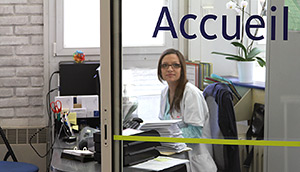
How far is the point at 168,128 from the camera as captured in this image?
71.2 inches

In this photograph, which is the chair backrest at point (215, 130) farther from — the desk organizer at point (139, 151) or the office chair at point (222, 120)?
the desk organizer at point (139, 151)

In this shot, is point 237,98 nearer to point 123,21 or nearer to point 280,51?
point 280,51

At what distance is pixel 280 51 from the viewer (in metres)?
1.72

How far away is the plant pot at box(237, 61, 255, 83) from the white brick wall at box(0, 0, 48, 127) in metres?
2.54

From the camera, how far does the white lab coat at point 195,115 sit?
1.80 m

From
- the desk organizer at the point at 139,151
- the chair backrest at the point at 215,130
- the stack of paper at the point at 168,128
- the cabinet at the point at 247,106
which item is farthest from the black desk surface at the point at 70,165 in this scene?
the cabinet at the point at 247,106

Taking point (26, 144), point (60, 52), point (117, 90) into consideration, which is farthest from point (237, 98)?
point (26, 144)

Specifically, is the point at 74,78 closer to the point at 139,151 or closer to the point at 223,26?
the point at 139,151

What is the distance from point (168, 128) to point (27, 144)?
2519mm

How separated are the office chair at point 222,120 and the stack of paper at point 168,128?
0.41 ft

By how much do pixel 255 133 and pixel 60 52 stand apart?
8.20 feet

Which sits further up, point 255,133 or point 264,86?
point 264,86

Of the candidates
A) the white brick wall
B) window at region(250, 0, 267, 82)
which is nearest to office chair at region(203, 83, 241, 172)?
window at region(250, 0, 267, 82)

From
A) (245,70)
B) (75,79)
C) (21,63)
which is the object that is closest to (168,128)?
(245,70)
